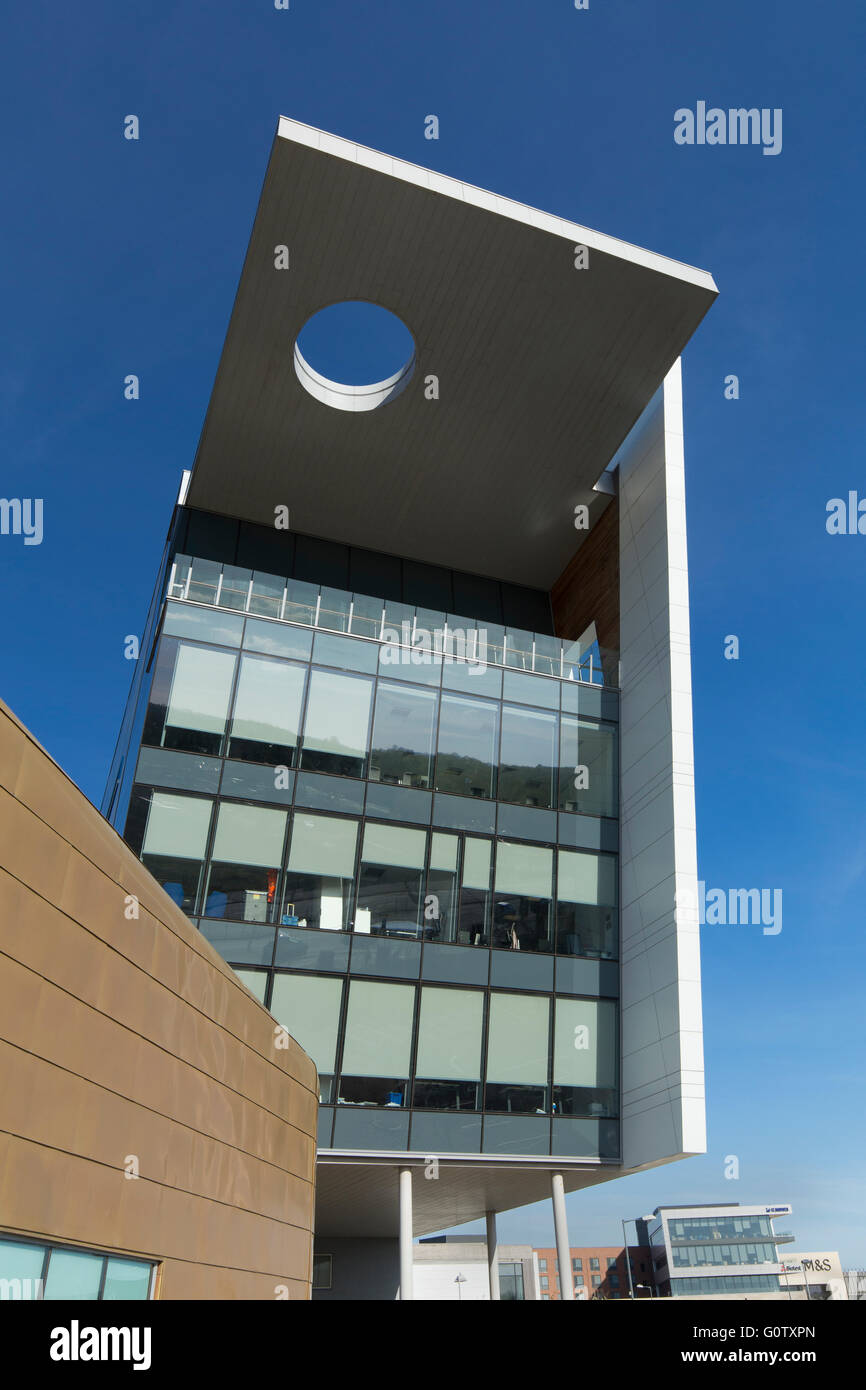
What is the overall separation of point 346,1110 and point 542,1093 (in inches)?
159

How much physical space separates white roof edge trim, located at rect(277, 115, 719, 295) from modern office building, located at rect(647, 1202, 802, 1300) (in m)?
105

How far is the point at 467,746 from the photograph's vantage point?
69.4 feet

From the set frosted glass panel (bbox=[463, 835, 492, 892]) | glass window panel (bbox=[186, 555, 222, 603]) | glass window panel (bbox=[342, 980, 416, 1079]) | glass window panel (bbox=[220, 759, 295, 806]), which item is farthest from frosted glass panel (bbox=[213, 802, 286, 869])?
glass window panel (bbox=[186, 555, 222, 603])

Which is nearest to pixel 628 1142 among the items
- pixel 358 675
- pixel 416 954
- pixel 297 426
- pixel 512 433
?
pixel 416 954

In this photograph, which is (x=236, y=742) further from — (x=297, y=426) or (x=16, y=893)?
(x=16, y=893)

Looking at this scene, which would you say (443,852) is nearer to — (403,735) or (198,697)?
(403,735)

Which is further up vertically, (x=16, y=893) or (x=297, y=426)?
(x=297, y=426)

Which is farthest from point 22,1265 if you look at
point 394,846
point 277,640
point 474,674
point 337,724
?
point 474,674

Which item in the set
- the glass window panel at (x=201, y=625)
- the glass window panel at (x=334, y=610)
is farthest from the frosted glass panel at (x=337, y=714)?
the glass window panel at (x=201, y=625)

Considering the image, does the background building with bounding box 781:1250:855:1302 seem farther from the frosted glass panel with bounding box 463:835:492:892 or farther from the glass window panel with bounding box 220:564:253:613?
the glass window panel with bounding box 220:564:253:613

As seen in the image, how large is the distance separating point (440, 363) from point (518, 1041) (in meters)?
14.9

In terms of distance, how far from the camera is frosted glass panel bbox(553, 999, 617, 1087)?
1925 cm

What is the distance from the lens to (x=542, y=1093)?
18.9m

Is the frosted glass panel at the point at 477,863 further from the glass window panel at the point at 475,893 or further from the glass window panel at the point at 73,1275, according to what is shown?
the glass window panel at the point at 73,1275
